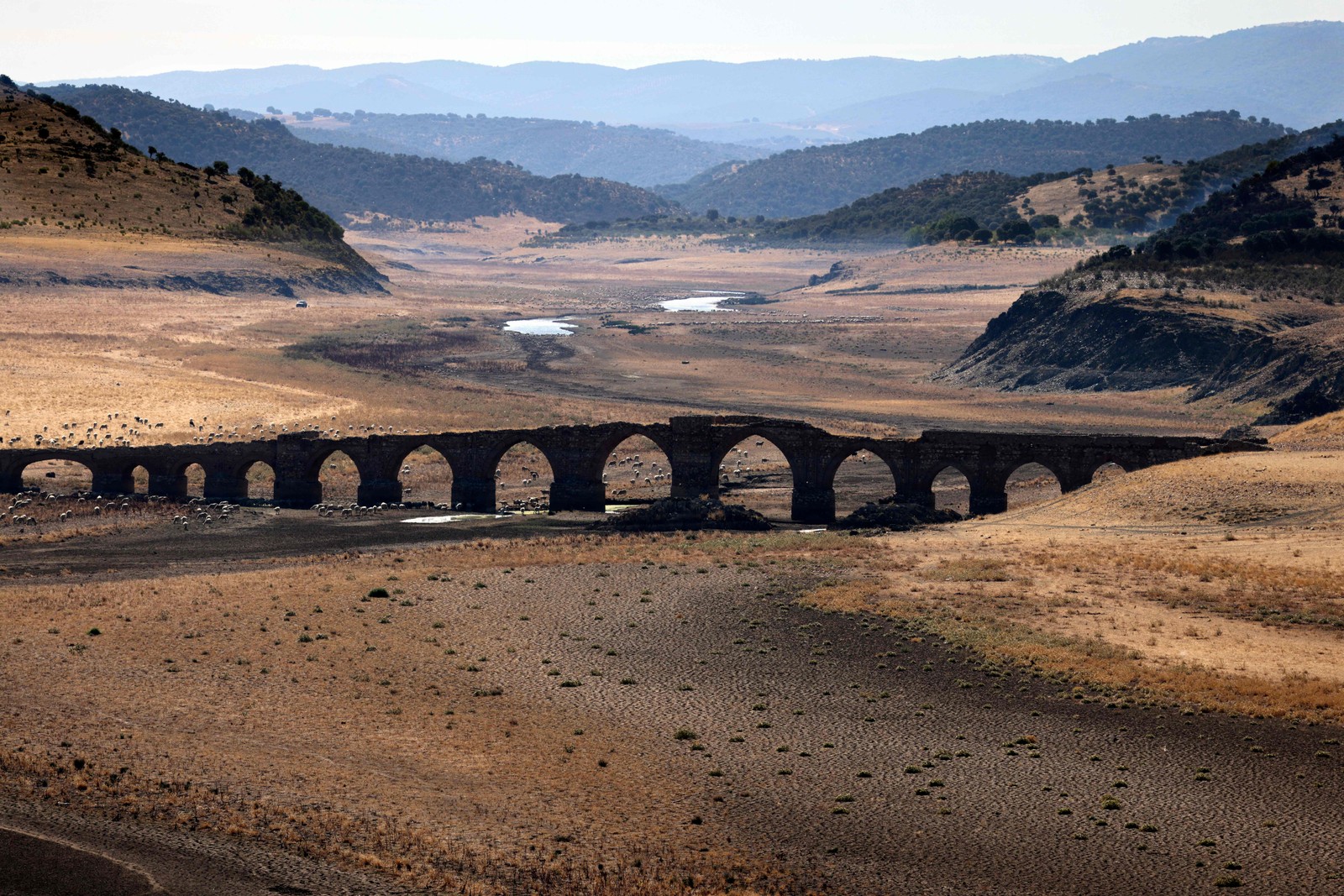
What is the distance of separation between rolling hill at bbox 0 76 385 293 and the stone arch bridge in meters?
64.4

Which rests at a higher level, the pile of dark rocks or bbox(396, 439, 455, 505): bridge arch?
the pile of dark rocks

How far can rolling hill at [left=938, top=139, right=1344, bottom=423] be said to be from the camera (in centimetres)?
10738

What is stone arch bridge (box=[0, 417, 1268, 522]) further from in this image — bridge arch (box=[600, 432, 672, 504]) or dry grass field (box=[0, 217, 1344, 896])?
dry grass field (box=[0, 217, 1344, 896])

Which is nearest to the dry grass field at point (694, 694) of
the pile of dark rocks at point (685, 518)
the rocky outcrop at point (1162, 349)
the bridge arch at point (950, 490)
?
the bridge arch at point (950, 490)

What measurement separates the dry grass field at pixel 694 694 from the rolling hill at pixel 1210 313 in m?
31.5

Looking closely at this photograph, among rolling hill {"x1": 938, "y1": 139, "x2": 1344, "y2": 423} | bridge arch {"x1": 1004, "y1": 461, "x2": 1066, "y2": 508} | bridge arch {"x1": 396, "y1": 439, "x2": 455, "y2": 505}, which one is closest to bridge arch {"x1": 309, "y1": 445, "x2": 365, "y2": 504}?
bridge arch {"x1": 396, "y1": 439, "x2": 455, "y2": 505}

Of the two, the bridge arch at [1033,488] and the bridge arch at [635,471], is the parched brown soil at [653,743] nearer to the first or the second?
the bridge arch at [635,471]

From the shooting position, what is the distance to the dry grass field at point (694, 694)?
101 ft

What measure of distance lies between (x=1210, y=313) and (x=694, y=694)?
287 ft

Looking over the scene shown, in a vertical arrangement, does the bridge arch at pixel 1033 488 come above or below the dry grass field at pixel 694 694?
below

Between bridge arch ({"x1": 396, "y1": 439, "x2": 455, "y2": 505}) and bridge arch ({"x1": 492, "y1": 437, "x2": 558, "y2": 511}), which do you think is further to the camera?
bridge arch ({"x1": 396, "y1": 439, "x2": 455, "y2": 505})

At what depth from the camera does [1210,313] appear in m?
119

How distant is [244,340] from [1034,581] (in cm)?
8935

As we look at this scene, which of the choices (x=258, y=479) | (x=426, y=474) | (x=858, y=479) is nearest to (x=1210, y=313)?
(x=858, y=479)
